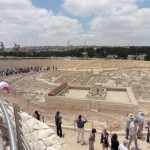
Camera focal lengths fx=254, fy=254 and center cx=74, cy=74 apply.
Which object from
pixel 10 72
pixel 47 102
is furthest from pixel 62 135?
pixel 10 72

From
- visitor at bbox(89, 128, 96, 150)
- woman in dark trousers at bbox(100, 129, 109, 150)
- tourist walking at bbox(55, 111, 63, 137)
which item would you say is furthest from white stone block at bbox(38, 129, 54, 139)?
tourist walking at bbox(55, 111, 63, 137)

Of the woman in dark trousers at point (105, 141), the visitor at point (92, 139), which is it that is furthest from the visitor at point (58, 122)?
the woman in dark trousers at point (105, 141)

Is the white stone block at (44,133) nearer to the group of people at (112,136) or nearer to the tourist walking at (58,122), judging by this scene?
the group of people at (112,136)

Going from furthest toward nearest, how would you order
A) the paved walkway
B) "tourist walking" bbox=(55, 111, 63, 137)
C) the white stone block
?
"tourist walking" bbox=(55, 111, 63, 137) → the paved walkway → the white stone block

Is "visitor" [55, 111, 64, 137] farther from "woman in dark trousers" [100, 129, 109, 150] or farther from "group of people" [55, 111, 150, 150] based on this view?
"woman in dark trousers" [100, 129, 109, 150]

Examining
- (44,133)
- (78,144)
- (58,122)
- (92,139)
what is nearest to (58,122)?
(58,122)

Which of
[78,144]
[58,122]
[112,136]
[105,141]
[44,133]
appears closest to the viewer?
[44,133]

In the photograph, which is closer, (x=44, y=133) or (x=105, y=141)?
(x=44, y=133)

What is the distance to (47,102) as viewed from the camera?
15.5m

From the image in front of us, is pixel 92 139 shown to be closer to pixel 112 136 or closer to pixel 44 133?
pixel 112 136

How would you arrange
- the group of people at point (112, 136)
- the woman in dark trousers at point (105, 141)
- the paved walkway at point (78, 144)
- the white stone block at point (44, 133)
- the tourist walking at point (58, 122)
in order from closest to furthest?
the white stone block at point (44, 133)
the group of people at point (112, 136)
the woman in dark trousers at point (105, 141)
the paved walkway at point (78, 144)
the tourist walking at point (58, 122)

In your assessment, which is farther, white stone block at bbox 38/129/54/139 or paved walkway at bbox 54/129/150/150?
paved walkway at bbox 54/129/150/150

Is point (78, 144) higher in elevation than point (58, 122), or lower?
lower

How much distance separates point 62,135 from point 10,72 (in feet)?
83.8
